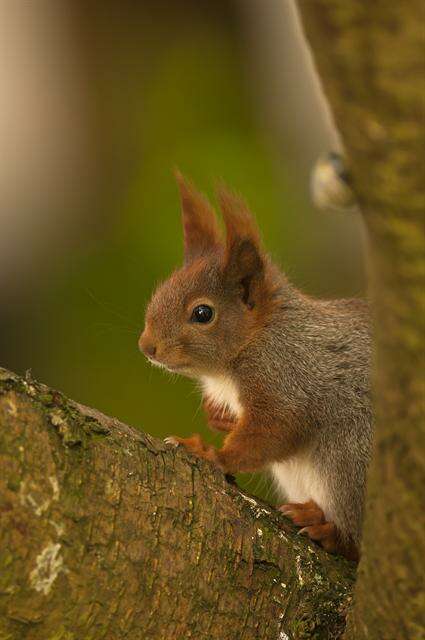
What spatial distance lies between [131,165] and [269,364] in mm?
1248

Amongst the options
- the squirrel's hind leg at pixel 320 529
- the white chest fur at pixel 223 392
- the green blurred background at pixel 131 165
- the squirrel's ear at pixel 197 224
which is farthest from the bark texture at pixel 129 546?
the green blurred background at pixel 131 165

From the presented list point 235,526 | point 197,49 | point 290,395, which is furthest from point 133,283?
point 235,526

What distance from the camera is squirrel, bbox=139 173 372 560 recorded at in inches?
59.8

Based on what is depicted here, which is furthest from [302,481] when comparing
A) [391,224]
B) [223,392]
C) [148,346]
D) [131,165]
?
[131,165]

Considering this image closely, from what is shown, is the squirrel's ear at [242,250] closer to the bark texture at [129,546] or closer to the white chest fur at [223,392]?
the white chest fur at [223,392]

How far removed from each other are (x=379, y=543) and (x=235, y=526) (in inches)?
12.8

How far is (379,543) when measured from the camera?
95cm

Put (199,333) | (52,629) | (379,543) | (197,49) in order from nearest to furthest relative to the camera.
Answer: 1. (379,543)
2. (52,629)
3. (199,333)
4. (197,49)

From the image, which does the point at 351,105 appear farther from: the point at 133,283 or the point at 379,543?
the point at 133,283

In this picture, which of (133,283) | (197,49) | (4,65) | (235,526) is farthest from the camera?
(4,65)

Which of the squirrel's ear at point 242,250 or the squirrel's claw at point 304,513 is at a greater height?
the squirrel's ear at point 242,250

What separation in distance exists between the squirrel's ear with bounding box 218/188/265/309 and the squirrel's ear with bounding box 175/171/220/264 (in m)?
0.14

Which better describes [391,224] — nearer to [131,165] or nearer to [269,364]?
[269,364]

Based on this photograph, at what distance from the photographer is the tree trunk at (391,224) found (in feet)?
2.10
